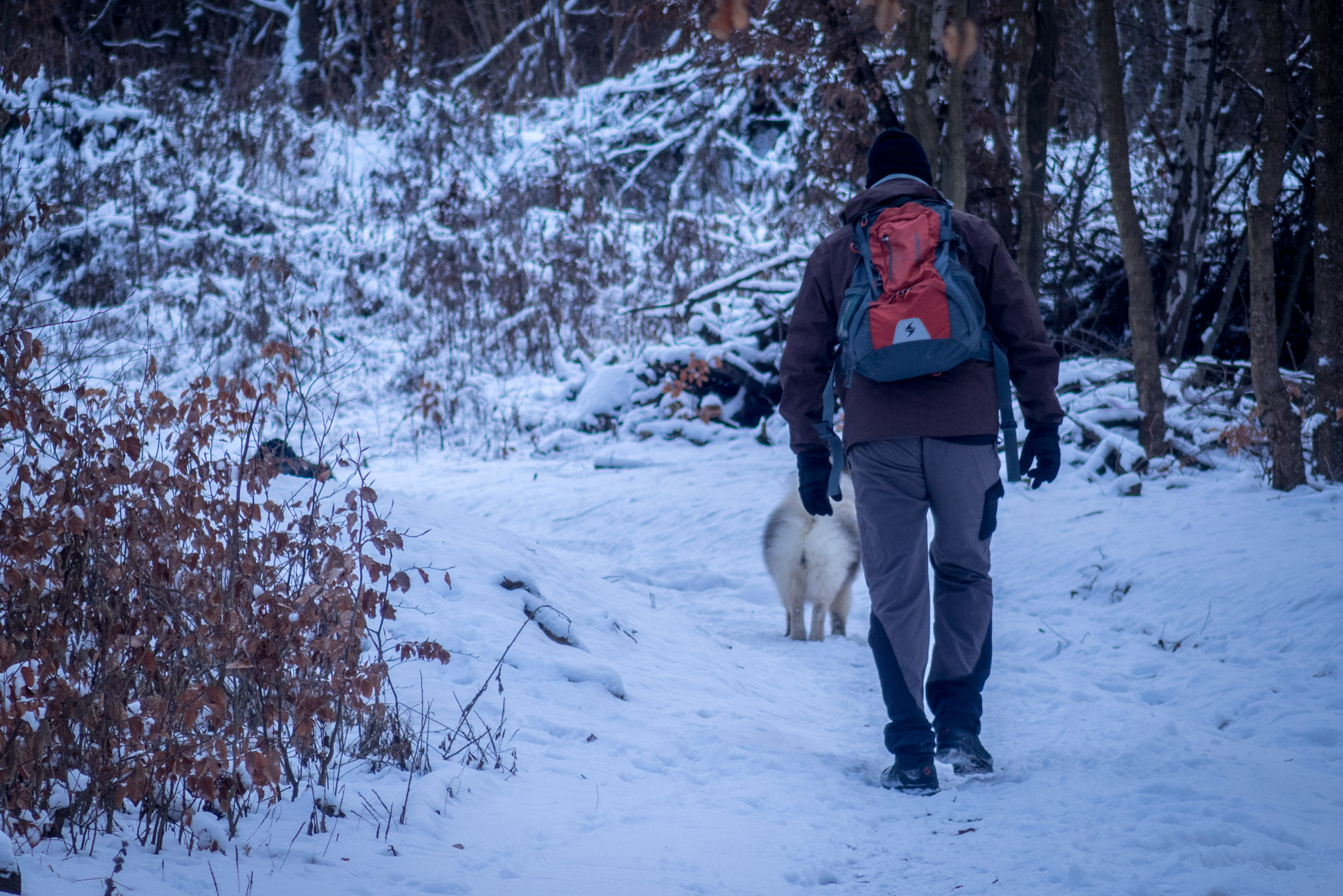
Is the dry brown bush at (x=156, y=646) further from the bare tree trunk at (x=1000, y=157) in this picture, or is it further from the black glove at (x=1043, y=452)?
the bare tree trunk at (x=1000, y=157)

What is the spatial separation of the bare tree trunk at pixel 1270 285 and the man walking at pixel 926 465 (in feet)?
12.9

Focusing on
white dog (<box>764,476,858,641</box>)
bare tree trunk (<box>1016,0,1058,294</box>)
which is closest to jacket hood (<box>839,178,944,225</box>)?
white dog (<box>764,476,858,641</box>)

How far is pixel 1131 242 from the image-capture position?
24.6ft

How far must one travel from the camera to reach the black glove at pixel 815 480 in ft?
11.0

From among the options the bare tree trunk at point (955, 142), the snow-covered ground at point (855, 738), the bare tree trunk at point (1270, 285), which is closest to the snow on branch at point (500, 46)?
Result: the bare tree trunk at point (955, 142)

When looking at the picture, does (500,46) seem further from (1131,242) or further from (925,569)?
(925,569)

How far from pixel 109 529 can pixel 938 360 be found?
2.67 metres

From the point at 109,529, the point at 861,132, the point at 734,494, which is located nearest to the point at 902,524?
the point at 109,529

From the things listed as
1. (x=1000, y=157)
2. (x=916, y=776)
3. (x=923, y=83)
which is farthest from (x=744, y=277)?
(x=916, y=776)

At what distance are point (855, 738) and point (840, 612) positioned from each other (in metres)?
2.13

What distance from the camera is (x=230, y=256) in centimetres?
1573

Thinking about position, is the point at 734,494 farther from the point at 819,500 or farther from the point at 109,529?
the point at 109,529

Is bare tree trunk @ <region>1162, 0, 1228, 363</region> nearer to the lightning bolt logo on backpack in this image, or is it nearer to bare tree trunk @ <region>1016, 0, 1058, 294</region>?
bare tree trunk @ <region>1016, 0, 1058, 294</region>

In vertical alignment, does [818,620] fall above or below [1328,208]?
below
